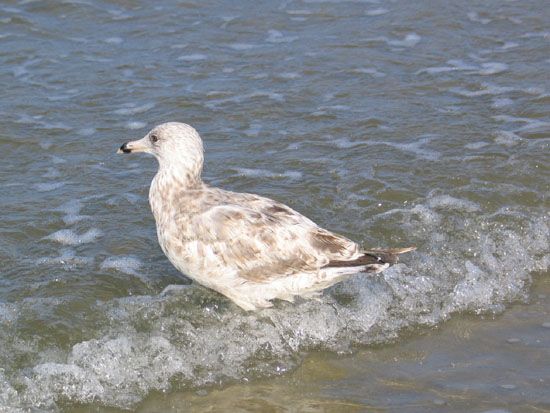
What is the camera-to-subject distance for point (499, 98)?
382 inches

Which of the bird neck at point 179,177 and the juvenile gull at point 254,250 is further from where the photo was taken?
the bird neck at point 179,177

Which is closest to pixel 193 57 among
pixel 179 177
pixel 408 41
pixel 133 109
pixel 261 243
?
pixel 133 109

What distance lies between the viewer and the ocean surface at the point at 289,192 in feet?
18.4

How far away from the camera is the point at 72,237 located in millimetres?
7262

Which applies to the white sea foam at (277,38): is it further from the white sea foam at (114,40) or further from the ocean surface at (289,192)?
the white sea foam at (114,40)

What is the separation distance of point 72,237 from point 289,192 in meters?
1.76

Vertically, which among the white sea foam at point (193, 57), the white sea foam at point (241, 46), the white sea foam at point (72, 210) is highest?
the white sea foam at point (241, 46)

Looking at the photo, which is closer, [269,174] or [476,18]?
[269,174]

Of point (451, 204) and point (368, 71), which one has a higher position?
point (368, 71)

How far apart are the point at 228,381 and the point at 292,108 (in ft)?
14.5

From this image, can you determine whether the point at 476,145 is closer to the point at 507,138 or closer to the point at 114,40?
the point at 507,138

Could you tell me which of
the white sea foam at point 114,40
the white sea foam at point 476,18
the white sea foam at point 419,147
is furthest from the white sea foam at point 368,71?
the white sea foam at point 114,40

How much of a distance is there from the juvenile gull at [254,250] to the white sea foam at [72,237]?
1139mm

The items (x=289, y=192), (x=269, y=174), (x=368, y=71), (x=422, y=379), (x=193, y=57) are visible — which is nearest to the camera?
(x=422, y=379)
